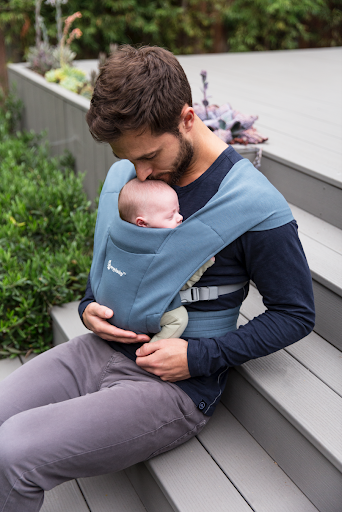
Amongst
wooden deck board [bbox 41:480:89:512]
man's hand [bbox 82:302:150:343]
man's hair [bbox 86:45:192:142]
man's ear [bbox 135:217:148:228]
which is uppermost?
man's hair [bbox 86:45:192:142]

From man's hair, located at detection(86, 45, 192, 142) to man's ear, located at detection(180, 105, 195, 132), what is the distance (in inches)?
1.0

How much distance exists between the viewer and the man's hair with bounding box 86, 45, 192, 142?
1.16 m

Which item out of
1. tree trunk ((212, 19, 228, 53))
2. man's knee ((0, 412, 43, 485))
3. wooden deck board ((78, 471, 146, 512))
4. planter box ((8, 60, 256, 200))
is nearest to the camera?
man's knee ((0, 412, 43, 485))

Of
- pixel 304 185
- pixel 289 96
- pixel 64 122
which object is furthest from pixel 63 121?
pixel 304 185

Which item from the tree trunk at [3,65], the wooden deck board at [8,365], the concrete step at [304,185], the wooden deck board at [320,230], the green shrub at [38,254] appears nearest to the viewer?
the wooden deck board at [320,230]

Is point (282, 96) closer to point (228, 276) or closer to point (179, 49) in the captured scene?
point (228, 276)

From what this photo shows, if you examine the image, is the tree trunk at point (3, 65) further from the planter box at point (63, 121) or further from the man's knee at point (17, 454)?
the man's knee at point (17, 454)

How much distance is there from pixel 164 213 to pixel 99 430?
61 cm

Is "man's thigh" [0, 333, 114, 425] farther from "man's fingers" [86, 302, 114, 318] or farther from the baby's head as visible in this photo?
the baby's head

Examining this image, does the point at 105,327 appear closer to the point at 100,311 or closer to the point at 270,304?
the point at 100,311

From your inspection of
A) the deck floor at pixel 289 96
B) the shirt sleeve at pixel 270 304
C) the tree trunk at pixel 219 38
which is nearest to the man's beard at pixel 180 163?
the shirt sleeve at pixel 270 304

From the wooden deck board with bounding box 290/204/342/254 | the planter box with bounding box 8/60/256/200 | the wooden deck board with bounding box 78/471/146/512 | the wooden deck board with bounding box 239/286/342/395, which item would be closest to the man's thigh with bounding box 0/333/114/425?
the wooden deck board with bounding box 78/471/146/512

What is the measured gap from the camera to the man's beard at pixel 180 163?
1.30 metres

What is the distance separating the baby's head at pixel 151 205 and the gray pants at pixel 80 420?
446 mm
